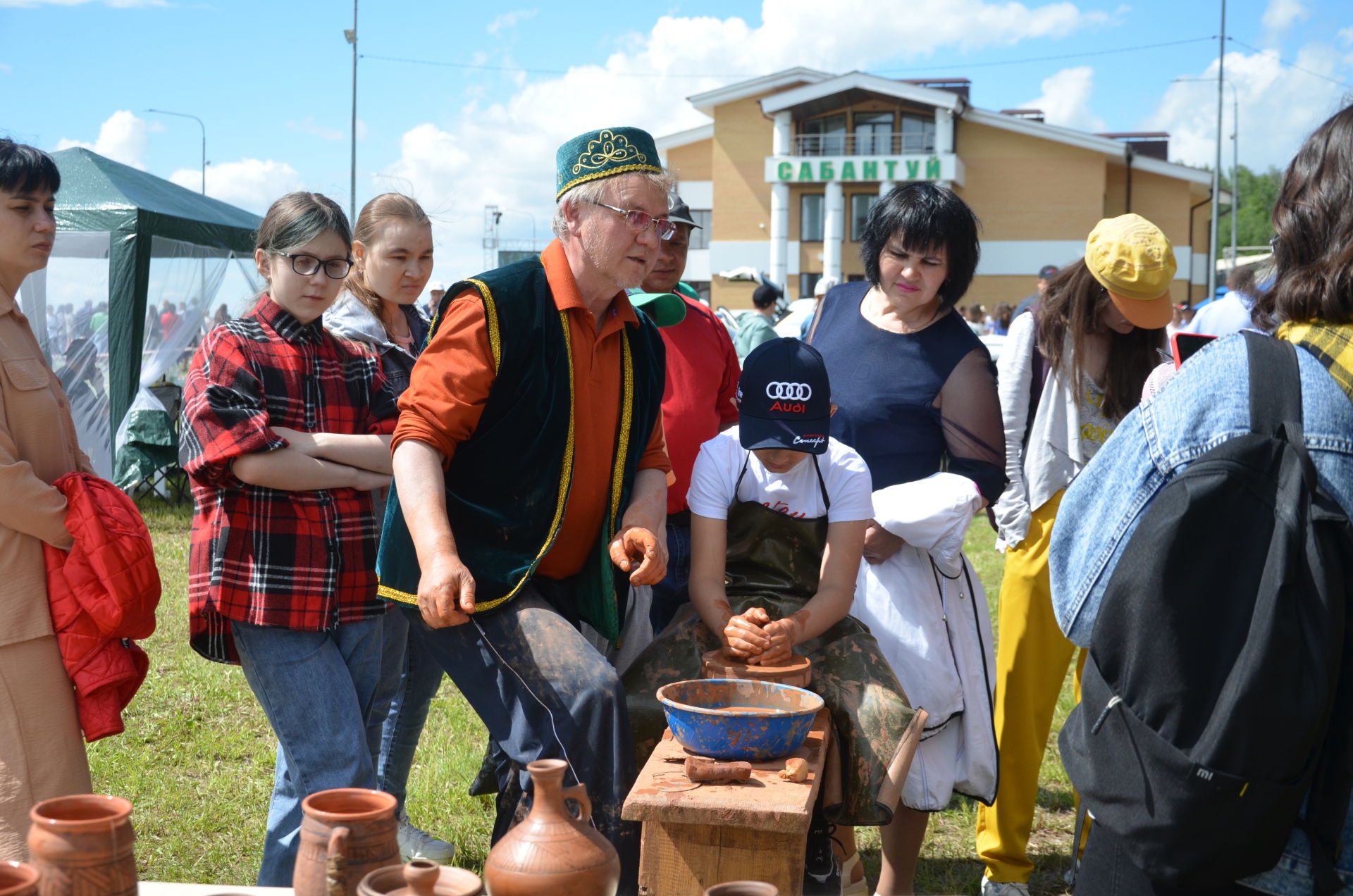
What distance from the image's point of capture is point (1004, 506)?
134 inches

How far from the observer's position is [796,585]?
2961 millimetres

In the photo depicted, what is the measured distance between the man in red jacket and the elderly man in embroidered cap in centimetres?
64

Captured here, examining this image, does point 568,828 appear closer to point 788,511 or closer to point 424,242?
point 788,511

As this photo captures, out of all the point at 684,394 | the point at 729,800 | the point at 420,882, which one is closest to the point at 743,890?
the point at 420,882

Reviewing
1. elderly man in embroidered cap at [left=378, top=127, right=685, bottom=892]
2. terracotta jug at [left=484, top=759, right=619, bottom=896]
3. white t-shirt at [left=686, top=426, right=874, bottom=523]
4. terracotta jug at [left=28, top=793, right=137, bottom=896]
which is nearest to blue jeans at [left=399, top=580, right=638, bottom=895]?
elderly man in embroidered cap at [left=378, top=127, right=685, bottom=892]

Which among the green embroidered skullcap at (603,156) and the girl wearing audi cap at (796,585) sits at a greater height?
the green embroidered skullcap at (603,156)

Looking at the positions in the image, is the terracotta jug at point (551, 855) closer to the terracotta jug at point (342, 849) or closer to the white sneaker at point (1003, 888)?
the terracotta jug at point (342, 849)

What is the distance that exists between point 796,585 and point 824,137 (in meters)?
34.0

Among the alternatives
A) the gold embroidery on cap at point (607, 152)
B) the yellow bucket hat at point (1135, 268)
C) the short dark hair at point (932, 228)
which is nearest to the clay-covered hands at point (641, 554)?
the gold embroidery on cap at point (607, 152)

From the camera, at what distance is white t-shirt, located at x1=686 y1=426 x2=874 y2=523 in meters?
2.90

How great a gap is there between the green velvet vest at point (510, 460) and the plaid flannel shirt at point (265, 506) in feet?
1.08

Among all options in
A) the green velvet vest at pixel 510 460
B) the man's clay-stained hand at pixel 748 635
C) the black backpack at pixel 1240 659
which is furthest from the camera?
the man's clay-stained hand at pixel 748 635

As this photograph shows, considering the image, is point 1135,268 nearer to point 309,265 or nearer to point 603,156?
point 603,156

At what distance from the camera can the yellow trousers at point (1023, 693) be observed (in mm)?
3307
